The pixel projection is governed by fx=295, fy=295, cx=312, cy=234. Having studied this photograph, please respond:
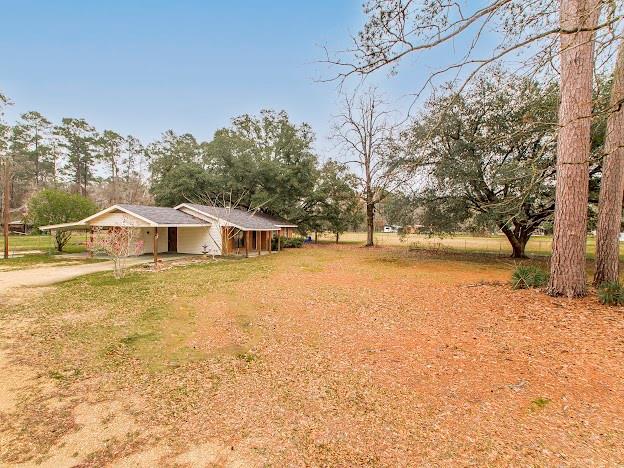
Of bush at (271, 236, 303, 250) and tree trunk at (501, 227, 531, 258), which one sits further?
bush at (271, 236, 303, 250)

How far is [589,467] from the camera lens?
7.28 feet

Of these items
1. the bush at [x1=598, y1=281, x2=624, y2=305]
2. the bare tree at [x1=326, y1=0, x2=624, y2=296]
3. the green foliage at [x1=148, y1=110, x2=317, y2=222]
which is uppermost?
the green foliage at [x1=148, y1=110, x2=317, y2=222]

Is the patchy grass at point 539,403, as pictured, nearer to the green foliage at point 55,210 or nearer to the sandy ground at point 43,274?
the sandy ground at point 43,274

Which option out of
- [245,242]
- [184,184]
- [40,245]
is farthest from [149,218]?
[40,245]

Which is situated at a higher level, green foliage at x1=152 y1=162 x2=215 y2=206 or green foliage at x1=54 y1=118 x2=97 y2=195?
green foliage at x1=54 y1=118 x2=97 y2=195

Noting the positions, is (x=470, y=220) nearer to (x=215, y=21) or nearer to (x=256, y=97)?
(x=215, y=21)

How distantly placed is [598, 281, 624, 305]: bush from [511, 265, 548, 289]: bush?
4.33 feet

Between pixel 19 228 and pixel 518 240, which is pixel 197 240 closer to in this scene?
pixel 518 240

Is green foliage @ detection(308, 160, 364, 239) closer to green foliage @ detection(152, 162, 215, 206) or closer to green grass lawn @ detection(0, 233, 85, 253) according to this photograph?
green foliage @ detection(152, 162, 215, 206)

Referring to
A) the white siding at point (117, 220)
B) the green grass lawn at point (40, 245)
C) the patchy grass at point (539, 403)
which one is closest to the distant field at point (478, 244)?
the white siding at point (117, 220)

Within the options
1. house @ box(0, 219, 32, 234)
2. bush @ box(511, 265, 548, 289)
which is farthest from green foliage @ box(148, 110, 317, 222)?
bush @ box(511, 265, 548, 289)

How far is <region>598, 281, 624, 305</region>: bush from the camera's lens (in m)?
5.81

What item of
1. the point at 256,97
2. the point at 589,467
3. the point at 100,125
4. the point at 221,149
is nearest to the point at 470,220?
the point at 589,467

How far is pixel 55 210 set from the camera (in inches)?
687
